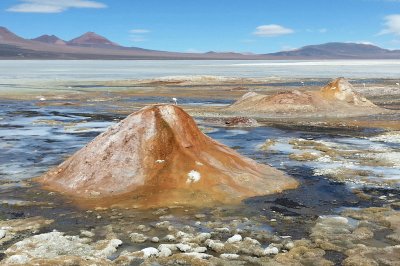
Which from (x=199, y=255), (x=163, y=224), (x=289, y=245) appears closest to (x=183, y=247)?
(x=199, y=255)

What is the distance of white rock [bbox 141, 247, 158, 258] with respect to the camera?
661 centimetres

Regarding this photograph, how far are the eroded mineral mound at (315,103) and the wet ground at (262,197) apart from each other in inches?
245

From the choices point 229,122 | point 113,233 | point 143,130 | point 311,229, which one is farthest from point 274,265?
point 229,122

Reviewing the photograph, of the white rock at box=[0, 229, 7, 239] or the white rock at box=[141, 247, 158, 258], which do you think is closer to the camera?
the white rock at box=[141, 247, 158, 258]

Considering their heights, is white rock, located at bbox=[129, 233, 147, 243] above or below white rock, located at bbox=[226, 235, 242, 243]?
below

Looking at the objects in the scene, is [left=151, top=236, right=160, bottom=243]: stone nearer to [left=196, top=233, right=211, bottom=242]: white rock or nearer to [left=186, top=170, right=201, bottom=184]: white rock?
[left=196, top=233, right=211, bottom=242]: white rock

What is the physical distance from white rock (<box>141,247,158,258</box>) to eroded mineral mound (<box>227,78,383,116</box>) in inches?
796

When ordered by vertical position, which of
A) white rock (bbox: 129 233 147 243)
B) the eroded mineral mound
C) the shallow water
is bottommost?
the shallow water

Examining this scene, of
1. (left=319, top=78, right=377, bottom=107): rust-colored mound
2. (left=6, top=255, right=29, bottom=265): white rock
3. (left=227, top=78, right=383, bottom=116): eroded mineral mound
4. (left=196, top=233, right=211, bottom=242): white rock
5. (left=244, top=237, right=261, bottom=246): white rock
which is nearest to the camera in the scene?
(left=6, top=255, right=29, bottom=265): white rock

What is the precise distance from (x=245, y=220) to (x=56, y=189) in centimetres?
387

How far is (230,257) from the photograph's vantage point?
21.6 ft

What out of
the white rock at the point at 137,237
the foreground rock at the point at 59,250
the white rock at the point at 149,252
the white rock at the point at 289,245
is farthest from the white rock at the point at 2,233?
the white rock at the point at 289,245

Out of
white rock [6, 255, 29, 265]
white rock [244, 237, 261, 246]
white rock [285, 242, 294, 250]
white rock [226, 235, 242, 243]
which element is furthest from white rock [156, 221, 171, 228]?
white rock [6, 255, 29, 265]

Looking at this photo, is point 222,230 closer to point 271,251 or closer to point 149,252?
point 271,251
